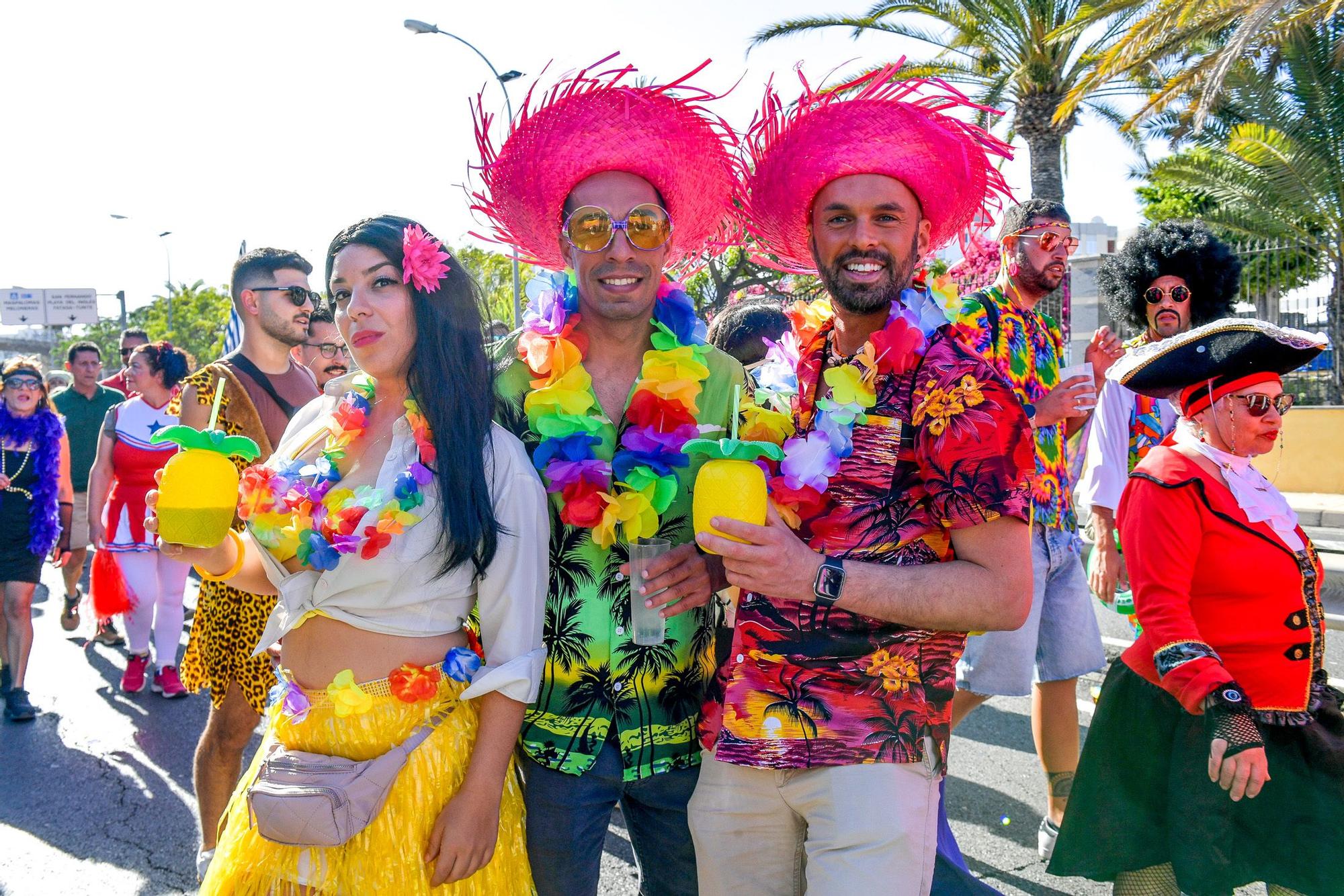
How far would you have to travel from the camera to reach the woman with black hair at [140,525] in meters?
5.73

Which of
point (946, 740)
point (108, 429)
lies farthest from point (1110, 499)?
point (108, 429)

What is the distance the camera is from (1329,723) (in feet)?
8.64

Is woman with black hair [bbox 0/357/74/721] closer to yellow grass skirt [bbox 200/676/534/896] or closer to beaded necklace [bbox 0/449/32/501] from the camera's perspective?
beaded necklace [bbox 0/449/32/501]

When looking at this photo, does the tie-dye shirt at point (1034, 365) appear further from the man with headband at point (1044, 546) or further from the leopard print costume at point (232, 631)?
the leopard print costume at point (232, 631)

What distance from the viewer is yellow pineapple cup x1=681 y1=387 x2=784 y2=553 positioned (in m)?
1.92

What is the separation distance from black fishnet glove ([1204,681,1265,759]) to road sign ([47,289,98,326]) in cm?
5949

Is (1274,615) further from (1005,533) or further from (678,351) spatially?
(678,351)

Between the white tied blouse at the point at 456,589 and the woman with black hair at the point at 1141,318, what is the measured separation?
2640 mm

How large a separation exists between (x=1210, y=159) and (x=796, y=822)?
17000 mm

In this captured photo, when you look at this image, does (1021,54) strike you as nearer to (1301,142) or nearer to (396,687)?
(1301,142)

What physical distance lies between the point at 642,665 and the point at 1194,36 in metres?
10.8

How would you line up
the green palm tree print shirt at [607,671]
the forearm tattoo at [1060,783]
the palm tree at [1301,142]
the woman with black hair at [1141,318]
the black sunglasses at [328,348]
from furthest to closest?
the palm tree at [1301,142] < the black sunglasses at [328,348] < the woman with black hair at [1141,318] < the forearm tattoo at [1060,783] < the green palm tree print shirt at [607,671]

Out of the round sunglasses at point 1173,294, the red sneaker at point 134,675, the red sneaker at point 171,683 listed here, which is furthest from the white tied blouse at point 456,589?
the red sneaker at point 134,675

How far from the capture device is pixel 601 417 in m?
2.48
